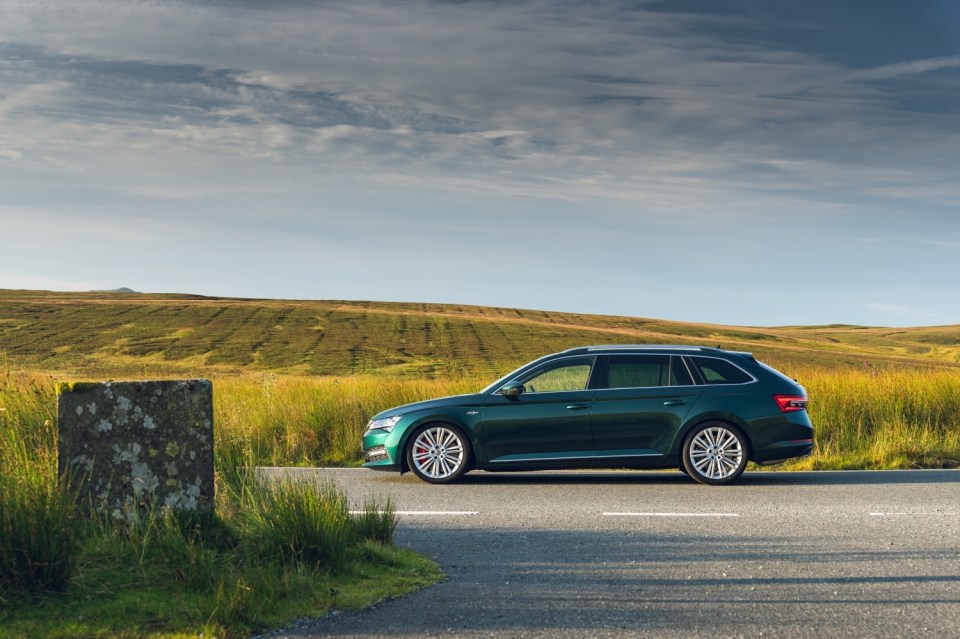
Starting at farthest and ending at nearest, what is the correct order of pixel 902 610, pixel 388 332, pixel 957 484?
pixel 388 332 < pixel 957 484 < pixel 902 610

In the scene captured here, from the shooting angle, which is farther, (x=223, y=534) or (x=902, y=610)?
(x=223, y=534)

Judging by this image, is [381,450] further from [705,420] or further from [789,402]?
[789,402]

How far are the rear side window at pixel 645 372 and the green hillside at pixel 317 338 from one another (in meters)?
31.3

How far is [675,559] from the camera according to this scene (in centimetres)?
739

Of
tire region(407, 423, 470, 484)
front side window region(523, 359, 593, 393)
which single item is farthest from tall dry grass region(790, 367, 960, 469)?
tire region(407, 423, 470, 484)

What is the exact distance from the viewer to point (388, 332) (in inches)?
2950

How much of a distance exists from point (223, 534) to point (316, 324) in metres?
72.2

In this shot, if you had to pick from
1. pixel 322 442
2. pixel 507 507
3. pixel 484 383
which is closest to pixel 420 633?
pixel 507 507

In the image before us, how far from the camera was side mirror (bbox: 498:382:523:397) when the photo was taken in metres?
12.0

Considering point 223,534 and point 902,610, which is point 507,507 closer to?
point 223,534

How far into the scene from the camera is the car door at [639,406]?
1180 cm

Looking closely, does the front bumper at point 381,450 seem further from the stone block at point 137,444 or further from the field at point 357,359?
the stone block at point 137,444

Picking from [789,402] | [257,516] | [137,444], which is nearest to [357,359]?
[789,402]

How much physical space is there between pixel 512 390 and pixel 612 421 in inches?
51.1
